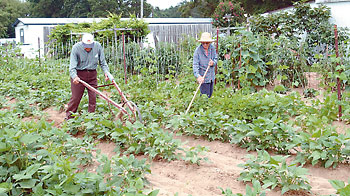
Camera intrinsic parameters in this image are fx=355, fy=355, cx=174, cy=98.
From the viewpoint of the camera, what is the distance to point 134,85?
817 cm

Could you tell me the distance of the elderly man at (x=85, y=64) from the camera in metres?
5.80

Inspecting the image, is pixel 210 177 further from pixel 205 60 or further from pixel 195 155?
pixel 205 60

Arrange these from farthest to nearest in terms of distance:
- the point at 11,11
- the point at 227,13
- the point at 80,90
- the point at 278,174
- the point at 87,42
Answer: the point at 11,11
the point at 227,13
the point at 80,90
the point at 87,42
the point at 278,174

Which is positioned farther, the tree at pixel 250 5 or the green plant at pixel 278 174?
the tree at pixel 250 5

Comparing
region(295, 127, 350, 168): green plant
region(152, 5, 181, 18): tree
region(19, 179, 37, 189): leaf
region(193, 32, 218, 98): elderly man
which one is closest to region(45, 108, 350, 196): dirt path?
region(295, 127, 350, 168): green plant

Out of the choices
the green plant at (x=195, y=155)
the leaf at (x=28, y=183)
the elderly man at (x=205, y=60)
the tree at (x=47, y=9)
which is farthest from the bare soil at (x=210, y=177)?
the tree at (x=47, y=9)

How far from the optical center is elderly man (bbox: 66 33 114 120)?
19.0ft

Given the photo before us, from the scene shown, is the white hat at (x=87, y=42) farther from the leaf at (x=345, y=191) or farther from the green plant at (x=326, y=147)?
the leaf at (x=345, y=191)

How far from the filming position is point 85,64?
6.00 metres

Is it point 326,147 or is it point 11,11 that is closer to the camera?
point 326,147

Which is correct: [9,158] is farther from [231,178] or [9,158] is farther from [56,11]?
[56,11]

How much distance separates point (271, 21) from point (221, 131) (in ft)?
20.8

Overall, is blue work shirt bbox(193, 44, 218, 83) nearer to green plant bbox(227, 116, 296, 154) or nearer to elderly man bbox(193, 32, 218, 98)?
elderly man bbox(193, 32, 218, 98)

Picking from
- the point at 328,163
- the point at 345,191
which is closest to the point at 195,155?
the point at 328,163
